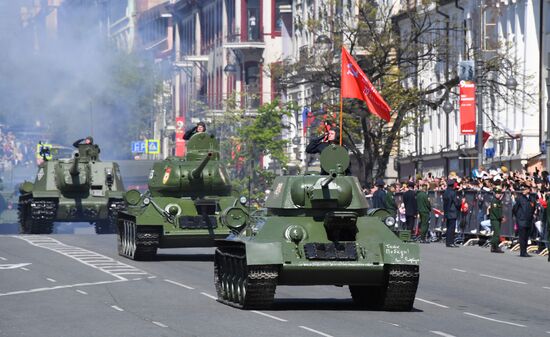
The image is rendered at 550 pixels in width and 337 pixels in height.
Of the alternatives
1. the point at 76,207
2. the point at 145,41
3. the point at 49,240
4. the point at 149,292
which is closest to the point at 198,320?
the point at 149,292

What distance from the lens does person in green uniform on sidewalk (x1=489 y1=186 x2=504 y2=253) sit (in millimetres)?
41281

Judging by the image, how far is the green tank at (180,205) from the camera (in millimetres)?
37062

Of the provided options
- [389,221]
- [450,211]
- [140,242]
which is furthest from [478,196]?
[389,221]

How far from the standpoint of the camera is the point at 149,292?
92.9 feet

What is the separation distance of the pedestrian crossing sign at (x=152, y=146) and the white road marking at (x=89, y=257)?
46.4 m

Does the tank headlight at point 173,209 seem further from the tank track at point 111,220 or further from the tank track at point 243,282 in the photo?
the tank track at point 111,220

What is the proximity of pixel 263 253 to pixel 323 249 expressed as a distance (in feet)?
3.26

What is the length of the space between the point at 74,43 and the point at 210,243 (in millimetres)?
30780

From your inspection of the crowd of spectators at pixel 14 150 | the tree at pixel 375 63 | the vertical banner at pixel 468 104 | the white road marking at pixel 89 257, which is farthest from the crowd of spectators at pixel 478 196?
the crowd of spectators at pixel 14 150

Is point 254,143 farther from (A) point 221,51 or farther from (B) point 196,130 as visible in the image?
(B) point 196,130

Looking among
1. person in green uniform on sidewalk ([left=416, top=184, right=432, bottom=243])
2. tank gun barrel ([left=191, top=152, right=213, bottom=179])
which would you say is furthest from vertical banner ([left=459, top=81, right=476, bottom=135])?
tank gun barrel ([left=191, top=152, right=213, bottom=179])

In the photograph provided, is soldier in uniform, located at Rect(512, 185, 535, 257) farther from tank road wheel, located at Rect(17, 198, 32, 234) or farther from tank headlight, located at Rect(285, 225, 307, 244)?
tank road wheel, located at Rect(17, 198, 32, 234)

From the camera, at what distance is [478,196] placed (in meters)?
44.6

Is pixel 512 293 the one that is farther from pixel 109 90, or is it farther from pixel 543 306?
pixel 109 90
